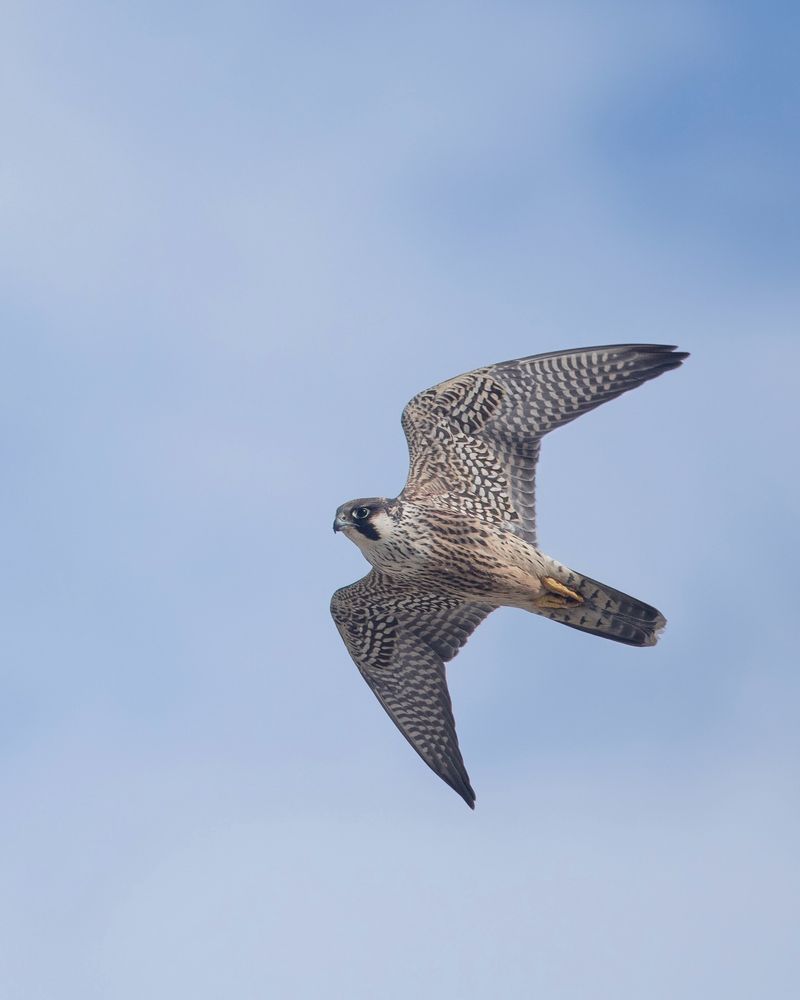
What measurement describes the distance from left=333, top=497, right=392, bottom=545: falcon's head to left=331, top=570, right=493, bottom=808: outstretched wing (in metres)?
1.40

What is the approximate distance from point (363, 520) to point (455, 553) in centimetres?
100

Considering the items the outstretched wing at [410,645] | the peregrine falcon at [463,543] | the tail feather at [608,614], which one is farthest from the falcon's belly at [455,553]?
the outstretched wing at [410,645]

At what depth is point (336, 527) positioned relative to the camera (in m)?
16.6

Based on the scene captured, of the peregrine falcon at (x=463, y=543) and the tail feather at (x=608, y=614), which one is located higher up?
the peregrine falcon at (x=463, y=543)

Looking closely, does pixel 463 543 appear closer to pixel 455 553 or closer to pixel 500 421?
pixel 455 553

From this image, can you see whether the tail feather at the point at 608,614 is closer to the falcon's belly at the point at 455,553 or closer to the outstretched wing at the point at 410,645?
the falcon's belly at the point at 455,553

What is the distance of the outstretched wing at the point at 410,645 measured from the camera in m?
18.1

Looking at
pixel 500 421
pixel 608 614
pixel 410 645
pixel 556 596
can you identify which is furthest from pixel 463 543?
pixel 410 645

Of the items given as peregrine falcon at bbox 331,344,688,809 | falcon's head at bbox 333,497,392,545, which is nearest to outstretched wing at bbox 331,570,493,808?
peregrine falcon at bbox 331,344,688,809

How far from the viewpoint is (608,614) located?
1695cm

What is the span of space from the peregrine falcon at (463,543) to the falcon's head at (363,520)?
0.5 inches

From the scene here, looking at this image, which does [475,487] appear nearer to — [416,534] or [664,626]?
[416,534]

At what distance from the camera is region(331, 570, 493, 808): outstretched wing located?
1811 centimetres

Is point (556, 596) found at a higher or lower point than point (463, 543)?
lower
